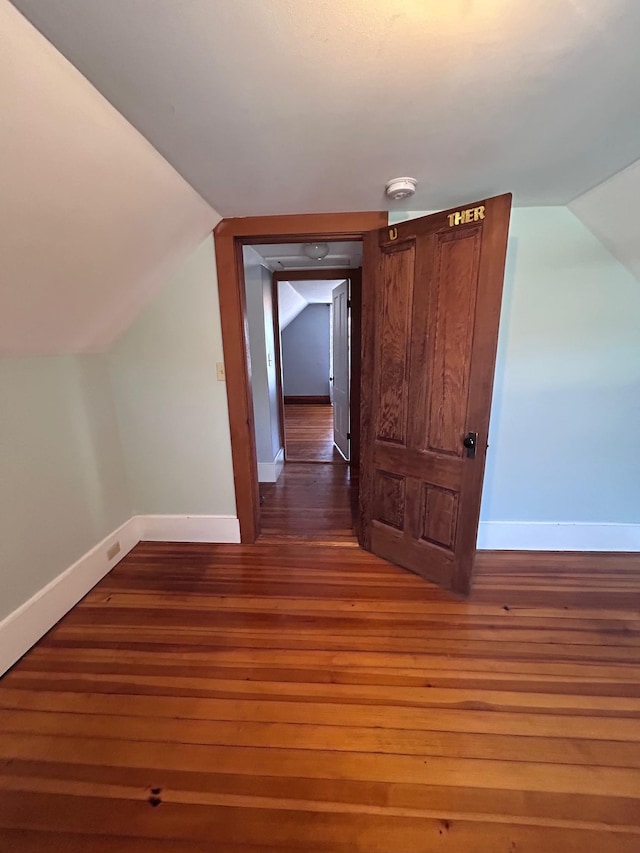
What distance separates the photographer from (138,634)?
69.9 inches

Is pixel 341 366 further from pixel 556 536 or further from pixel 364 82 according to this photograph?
pixel 364 82

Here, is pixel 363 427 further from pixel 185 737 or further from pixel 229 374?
pixel 185 737

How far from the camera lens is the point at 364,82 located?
1.04m

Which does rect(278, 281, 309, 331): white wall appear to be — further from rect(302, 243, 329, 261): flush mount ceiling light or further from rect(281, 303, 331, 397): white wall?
rect(302, 243, 329, 261): flush mount ceiling light

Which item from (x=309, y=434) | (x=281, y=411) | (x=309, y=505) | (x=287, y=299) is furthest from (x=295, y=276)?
(x=309, y=434)

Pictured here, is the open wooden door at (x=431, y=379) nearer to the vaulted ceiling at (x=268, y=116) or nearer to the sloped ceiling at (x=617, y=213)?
the vaulted ceiling at (x=268, y=116)

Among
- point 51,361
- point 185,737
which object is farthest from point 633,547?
point 51,361

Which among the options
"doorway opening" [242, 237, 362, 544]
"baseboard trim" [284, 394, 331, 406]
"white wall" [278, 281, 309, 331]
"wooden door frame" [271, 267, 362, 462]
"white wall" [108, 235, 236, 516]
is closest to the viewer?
"white wall" [108, 235, 236, 516]

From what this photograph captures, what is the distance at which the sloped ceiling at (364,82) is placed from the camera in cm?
84

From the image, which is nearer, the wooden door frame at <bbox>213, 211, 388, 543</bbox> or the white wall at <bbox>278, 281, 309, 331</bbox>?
the wooden door frame at <bbox>213, 211, 388, 543</bbox>

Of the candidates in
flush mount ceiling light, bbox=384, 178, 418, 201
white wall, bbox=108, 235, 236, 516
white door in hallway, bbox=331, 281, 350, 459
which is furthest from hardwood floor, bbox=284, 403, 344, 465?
flush mount ceiling light, bbox=384, 178, 418, 201

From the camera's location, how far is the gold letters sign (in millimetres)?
1609

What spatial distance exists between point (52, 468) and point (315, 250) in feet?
8.07

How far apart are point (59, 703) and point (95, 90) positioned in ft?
7.22
